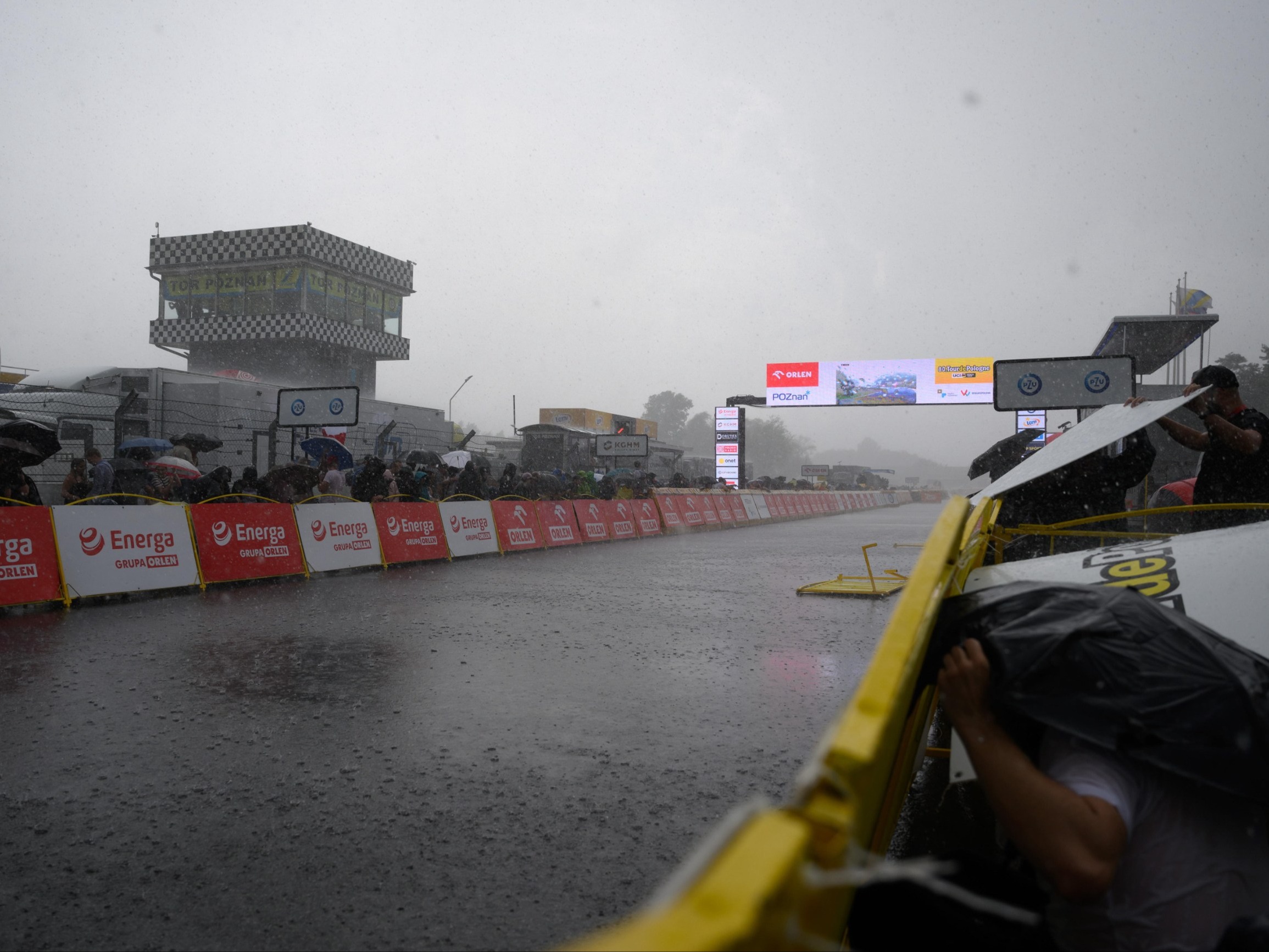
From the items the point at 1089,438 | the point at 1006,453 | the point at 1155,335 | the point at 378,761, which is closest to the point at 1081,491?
the point at 1006,453

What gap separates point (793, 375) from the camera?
4422cm

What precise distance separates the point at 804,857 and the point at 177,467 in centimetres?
1392

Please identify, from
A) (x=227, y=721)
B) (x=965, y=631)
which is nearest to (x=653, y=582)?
(x=227, y=721)

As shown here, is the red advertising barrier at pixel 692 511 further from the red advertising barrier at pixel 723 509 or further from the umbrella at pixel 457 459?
the umbrella at pixel 457 459

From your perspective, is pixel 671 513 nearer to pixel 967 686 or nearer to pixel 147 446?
pixel 147 446

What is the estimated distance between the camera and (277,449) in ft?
77.9

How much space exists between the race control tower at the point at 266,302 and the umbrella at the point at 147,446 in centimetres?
3089

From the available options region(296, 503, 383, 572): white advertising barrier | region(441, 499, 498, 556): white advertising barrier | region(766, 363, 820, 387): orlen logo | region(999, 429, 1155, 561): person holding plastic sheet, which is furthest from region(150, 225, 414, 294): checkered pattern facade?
region(999, 429, 1155, 561): person holding plastic sheet

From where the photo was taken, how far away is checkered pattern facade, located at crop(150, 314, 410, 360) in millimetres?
47312

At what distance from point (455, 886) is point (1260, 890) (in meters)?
2.35

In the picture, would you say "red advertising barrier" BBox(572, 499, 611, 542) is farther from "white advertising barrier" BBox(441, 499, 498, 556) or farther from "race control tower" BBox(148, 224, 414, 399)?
"race control tower" BBox(148, 224, 414, 399)

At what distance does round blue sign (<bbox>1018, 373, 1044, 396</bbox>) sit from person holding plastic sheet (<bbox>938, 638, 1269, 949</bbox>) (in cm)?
700

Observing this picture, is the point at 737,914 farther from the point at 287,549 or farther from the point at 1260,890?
the point at 287,549

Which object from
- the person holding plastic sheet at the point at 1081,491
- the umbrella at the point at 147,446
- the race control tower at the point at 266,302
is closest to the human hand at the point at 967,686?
the person holding plastic sheet at the point at 1081,491
